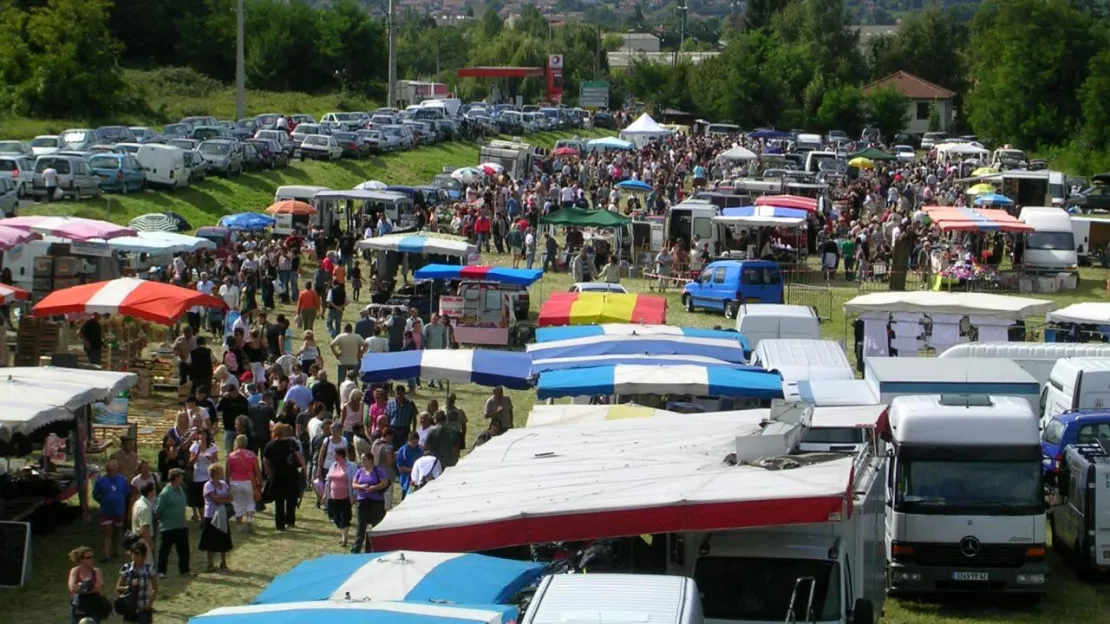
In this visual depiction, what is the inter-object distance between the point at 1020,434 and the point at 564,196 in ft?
114

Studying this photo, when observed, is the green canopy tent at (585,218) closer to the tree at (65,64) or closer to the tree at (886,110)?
the tree at (65,64)

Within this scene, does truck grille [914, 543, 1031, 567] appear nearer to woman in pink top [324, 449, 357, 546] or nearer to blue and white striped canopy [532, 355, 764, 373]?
blue and white striped canopy [532, 355, 764, 373]

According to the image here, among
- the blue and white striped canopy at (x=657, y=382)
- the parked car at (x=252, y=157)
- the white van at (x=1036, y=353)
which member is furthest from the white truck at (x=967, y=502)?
the parked car at (x=252, y=157)

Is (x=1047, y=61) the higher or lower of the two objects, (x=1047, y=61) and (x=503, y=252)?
the higher

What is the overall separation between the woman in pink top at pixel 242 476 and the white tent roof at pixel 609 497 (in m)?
3.88

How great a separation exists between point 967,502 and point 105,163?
1334 inches

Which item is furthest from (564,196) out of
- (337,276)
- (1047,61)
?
(1047,61)

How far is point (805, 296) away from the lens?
34.7m

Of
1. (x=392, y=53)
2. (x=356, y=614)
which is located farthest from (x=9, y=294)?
(x=392, y=53)

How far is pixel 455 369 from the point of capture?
1794cm

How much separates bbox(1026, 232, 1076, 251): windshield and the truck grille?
25404mm

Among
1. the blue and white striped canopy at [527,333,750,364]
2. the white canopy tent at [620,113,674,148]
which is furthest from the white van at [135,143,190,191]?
the white canopy tent at [620,113,674,148]

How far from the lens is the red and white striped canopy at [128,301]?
2120 centimetres

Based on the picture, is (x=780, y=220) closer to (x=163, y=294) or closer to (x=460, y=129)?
(x=163, y=294)
